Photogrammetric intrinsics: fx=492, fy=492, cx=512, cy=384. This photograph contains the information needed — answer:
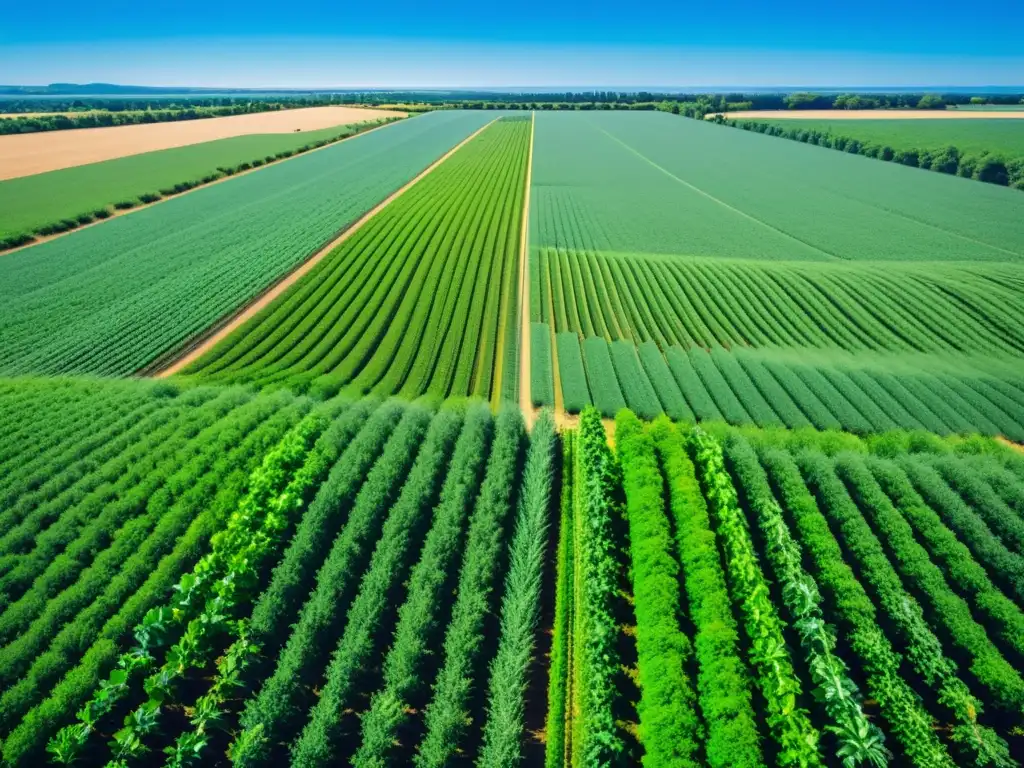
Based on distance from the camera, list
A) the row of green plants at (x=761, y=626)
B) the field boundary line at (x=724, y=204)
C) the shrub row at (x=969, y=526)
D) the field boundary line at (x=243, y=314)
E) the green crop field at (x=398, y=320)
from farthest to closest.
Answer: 1. the field boundary line at (x=724, y=204)
2. the field boundary line at (x=243, y=314)
3. the green crop field at (x=398, y=320)
4. the shrub row at (x=969, y=526)
5. the row of green plants at (x=761, y=626)

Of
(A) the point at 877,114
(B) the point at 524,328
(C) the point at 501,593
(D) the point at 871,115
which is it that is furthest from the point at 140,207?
(A) the point at 877,114

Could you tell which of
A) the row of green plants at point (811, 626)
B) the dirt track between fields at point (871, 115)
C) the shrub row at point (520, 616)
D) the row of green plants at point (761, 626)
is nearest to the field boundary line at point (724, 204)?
the row of green plants at point (811, 626)

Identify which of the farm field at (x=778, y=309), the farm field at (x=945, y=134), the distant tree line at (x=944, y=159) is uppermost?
the farm field at (x=945, y=134)

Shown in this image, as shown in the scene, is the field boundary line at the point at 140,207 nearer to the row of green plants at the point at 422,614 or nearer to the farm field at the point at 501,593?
the farm field at the point at 501,593

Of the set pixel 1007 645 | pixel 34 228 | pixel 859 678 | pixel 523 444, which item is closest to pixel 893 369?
pixel 1007 645

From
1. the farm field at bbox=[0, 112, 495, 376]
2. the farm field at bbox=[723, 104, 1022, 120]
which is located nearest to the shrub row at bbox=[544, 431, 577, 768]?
the farm field at bbox=[0, 112, 495, 376]

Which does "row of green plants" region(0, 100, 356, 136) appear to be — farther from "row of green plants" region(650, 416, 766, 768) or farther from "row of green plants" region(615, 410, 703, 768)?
"row of green plants" region(650, 416, 766, 768)

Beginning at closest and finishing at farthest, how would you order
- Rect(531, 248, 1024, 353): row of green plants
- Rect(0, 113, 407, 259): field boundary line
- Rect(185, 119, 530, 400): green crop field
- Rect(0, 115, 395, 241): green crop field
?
Rect(185, 119, 530, 400): green crop field
Rect(531, 248, 1024, 353): row of green plants
Rect(0, 113, 407, 259): field boundary line
Rect(0, 115, 395, 241): green crop field
